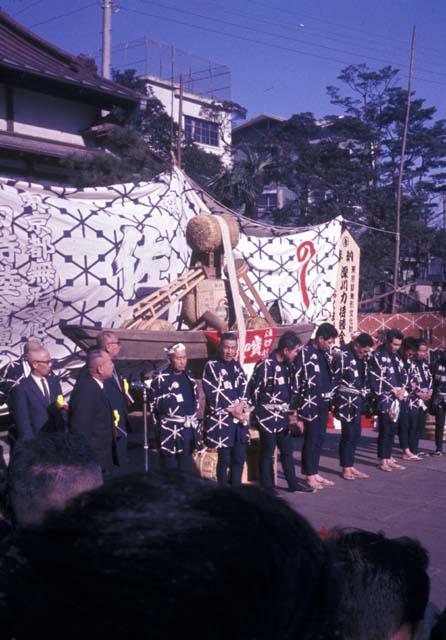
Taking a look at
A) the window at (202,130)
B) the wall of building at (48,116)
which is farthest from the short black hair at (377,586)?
the window at (202,130)

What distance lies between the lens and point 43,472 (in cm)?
242

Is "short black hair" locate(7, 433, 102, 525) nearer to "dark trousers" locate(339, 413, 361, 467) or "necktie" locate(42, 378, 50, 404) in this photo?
"necktie" locate(42, 378, 50, 404)

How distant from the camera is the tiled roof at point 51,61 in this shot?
1391cm

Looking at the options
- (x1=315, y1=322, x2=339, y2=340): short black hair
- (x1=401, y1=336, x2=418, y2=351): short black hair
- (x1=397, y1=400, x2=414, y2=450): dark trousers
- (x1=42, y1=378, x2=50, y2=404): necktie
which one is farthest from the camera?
(x1=401, y1=336, x2=418, y2=351): short black hair

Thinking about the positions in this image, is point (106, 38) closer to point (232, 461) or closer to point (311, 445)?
point (311, 445)

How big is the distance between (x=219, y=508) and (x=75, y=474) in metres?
1.55

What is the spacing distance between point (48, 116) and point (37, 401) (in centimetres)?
944

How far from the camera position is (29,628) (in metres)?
0.88

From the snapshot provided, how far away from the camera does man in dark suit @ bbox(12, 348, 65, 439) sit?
579 centimetres

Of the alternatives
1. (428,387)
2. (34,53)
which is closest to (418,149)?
(34,53)

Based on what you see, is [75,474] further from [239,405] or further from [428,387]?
[428,387]

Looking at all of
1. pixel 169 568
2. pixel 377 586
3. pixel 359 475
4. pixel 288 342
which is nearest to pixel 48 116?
pixel 288 342

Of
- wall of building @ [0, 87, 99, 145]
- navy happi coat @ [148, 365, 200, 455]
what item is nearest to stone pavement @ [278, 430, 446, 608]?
navy happi coat @ [148, 365, 200, 455]

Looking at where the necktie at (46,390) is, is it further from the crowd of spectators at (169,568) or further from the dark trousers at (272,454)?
the crowd of spectators at (169,568)
